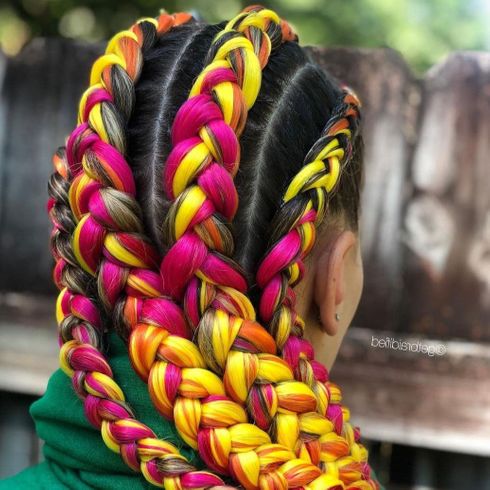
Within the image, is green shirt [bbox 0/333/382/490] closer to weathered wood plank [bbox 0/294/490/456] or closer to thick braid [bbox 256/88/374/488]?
thick braid [bbox 256/88/374/488]

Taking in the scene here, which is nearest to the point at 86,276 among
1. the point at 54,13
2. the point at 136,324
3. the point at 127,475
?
the point at 136,324

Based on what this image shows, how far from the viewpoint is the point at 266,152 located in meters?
0.64

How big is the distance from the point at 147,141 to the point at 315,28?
2.19ft

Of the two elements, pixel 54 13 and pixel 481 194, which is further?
pixel 54 13

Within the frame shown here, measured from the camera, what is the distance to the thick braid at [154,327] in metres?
0.57

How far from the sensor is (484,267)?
1.15 meters

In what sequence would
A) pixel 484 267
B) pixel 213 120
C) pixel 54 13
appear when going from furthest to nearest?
1. pixel 54 13
2. pixel 484 267
3. pixel 213 120

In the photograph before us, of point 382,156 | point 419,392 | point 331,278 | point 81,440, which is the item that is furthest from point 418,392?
point 81,440

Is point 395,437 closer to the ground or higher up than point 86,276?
closer to the ground

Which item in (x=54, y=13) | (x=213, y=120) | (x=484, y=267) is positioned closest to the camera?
(x=213, y=120)

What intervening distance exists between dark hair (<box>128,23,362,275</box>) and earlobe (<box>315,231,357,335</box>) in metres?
0.09

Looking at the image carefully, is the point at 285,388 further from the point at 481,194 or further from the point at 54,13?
the point at 54,13

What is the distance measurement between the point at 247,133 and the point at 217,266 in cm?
14

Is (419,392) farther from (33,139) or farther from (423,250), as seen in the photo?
(33,139)
